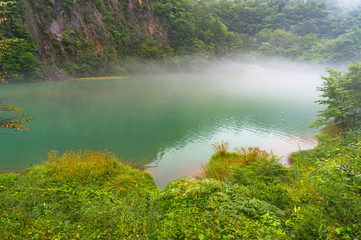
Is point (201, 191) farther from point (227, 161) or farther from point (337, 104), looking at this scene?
point (337, 104)

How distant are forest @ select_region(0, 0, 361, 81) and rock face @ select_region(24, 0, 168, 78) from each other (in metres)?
0.21

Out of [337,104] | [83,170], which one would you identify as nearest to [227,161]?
[83,170]

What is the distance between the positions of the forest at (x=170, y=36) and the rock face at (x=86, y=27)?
206 mm

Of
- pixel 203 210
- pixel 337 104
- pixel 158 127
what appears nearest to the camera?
pixel 203 210

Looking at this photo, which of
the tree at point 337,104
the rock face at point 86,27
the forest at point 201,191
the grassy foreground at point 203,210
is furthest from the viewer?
the rock face at point 86,27

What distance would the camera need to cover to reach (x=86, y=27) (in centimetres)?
5497

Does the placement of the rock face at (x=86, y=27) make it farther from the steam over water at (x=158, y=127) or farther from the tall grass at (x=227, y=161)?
→ the tall grass at (x=227, y=161)

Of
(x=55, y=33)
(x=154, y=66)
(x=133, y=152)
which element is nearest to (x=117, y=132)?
(x=133, y=152)

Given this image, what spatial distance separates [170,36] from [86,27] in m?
32.6

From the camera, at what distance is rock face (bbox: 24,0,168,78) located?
47.5 m

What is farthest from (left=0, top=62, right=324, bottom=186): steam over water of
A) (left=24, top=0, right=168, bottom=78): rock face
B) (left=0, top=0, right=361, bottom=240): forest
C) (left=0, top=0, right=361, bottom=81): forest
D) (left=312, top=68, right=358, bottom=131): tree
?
(left=24, top=0, right=168, bottom=78): rock face

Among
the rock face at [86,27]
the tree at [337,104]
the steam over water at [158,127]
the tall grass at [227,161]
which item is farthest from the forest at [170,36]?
the tree at [337,104]

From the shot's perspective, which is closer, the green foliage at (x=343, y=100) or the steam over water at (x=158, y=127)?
the green foliage at (x=343, y=100)

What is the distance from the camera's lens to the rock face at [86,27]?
47.5 m
